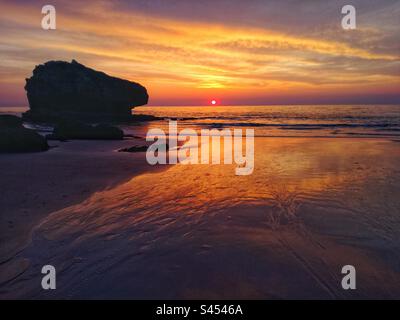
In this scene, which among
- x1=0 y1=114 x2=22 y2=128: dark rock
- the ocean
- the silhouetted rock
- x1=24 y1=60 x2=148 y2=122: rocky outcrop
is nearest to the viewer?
x1=0 y1=114 x2=22 y2=128: dark rock

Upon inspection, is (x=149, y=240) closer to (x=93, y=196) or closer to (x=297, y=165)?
(x=93, y=196)

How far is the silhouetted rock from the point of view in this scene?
2312 cm

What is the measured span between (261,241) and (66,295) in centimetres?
325

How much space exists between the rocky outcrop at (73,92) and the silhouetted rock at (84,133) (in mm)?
44416

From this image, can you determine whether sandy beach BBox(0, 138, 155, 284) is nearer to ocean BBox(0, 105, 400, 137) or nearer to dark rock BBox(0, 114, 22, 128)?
dark rock BBox(0, 114, 22, 128)

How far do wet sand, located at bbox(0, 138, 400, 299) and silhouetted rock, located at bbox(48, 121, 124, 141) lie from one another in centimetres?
1392

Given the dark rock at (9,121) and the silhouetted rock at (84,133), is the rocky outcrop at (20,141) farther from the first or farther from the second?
the silhouetted rock at (84,133)

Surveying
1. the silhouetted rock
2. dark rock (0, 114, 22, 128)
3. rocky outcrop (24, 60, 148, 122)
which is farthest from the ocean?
dark rock (0, 114, 22, 128)

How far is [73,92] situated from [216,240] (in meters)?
71.4

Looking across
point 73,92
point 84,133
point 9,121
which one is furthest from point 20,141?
point 73,92

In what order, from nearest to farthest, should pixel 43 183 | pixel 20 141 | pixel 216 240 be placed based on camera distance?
pixel 216 240 → pixel 43 183 → pixel 20 141

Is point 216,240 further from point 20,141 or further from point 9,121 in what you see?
point 9,121

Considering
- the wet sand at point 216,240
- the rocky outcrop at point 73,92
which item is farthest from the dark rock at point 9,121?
the rocky outcrop at point 73,92

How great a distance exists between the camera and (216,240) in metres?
5.50
